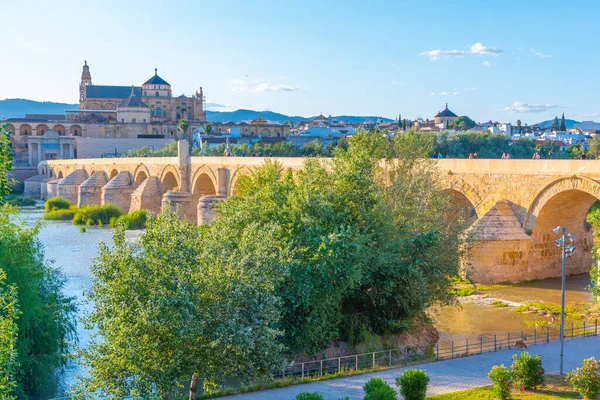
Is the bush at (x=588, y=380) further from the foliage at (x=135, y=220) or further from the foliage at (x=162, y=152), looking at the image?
the foliage at (x=162, y=152)

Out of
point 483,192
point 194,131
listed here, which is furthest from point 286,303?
point 194,131

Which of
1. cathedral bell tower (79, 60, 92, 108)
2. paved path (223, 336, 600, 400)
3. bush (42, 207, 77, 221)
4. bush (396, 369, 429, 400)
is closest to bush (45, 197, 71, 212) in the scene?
bush (42, 207, 77, 221)

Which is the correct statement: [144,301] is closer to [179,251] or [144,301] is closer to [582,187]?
[179,251]

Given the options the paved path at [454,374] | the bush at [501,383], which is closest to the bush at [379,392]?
the paved path at [454,374]

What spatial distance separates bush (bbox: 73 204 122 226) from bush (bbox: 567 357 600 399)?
1416 inches

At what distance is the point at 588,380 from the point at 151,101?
96950mm

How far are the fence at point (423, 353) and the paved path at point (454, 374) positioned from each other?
33cm

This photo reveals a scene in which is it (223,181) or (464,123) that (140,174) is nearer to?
(223,181)

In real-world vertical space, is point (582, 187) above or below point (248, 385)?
above

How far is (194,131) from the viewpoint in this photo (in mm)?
89562

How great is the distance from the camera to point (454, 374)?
39.4ft

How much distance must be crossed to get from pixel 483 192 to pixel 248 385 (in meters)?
13.1

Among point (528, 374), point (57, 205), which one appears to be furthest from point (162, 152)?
point (528, 374)

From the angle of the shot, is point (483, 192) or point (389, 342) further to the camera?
point (483, 192)
